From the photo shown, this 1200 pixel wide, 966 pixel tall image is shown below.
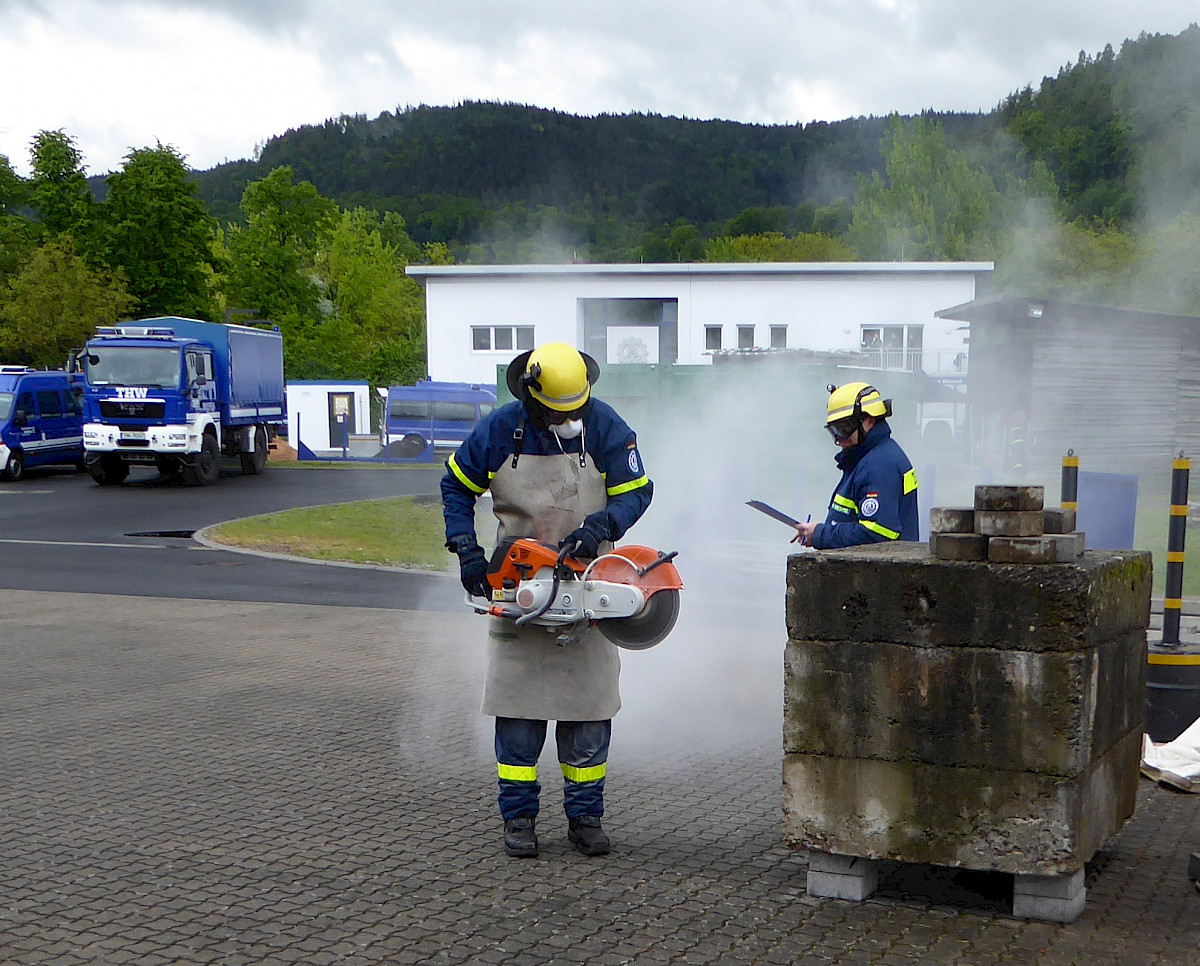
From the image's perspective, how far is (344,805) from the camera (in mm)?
5172

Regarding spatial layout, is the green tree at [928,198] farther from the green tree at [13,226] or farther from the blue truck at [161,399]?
the green tree at [13,226]

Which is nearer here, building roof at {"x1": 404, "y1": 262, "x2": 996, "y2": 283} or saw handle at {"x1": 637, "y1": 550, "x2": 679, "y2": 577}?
saw handle at {"x1": 637, "y1": 550, "x2": 679, "y2": 577}

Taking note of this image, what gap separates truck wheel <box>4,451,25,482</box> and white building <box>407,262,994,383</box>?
20.2 m

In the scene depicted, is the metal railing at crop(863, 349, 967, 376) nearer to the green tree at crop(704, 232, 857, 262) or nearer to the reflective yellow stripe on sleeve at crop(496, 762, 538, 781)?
the green tree at crop(704, 232, 857, 262)

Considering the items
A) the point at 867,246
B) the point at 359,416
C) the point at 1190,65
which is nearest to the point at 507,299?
the point at 359,416

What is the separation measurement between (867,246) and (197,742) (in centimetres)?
4475

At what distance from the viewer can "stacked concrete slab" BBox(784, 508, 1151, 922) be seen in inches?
149

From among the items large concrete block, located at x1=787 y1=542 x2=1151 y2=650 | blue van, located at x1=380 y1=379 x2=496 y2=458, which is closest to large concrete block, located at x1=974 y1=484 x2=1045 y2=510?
large concrete block, located at x1=787 y1=542 x2=1151 y2=650

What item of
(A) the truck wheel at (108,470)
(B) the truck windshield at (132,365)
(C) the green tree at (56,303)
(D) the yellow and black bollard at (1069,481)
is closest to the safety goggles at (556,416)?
(D) the yellow and black bollard at (1069,481)

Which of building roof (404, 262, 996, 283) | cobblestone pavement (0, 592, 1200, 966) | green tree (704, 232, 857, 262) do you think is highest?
green tree (704, 232, 857, 262)

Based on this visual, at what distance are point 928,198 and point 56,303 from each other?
2793 cm

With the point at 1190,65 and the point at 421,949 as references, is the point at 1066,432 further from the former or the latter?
the point at 421,949

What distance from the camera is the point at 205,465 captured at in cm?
2583

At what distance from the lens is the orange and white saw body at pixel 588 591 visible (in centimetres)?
441
